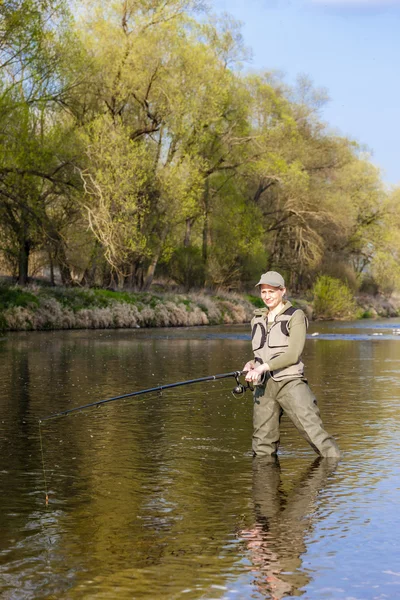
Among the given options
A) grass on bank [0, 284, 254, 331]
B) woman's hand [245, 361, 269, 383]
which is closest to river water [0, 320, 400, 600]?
woman's hand [245, 361, 269, 383]

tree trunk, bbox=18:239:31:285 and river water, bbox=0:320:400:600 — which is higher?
tree trunk, bbox=18:239:31:285

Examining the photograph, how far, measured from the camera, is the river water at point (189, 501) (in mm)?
5453

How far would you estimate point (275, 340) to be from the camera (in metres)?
9.09

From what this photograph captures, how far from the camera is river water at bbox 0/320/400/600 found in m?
5.45

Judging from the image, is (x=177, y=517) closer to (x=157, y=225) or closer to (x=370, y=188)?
(x=157, y=225)

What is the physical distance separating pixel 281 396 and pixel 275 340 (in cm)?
49

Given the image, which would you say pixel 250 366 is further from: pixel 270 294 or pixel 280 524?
pixel 280 524

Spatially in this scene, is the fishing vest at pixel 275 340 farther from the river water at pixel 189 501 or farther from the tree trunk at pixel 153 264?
the tree trunk at pixel 153 264

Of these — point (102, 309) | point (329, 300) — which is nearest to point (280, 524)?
point (102, 309)

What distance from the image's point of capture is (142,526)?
6.67m

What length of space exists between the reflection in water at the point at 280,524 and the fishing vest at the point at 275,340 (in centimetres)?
82

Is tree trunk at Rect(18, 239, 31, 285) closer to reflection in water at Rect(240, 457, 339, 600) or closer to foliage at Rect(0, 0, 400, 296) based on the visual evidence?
foliage at Rect(0, 0, 400, 296)

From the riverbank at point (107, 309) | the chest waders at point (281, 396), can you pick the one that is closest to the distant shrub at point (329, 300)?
the riverbank at point (107, 309)

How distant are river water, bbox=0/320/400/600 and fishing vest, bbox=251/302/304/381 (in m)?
0.82
